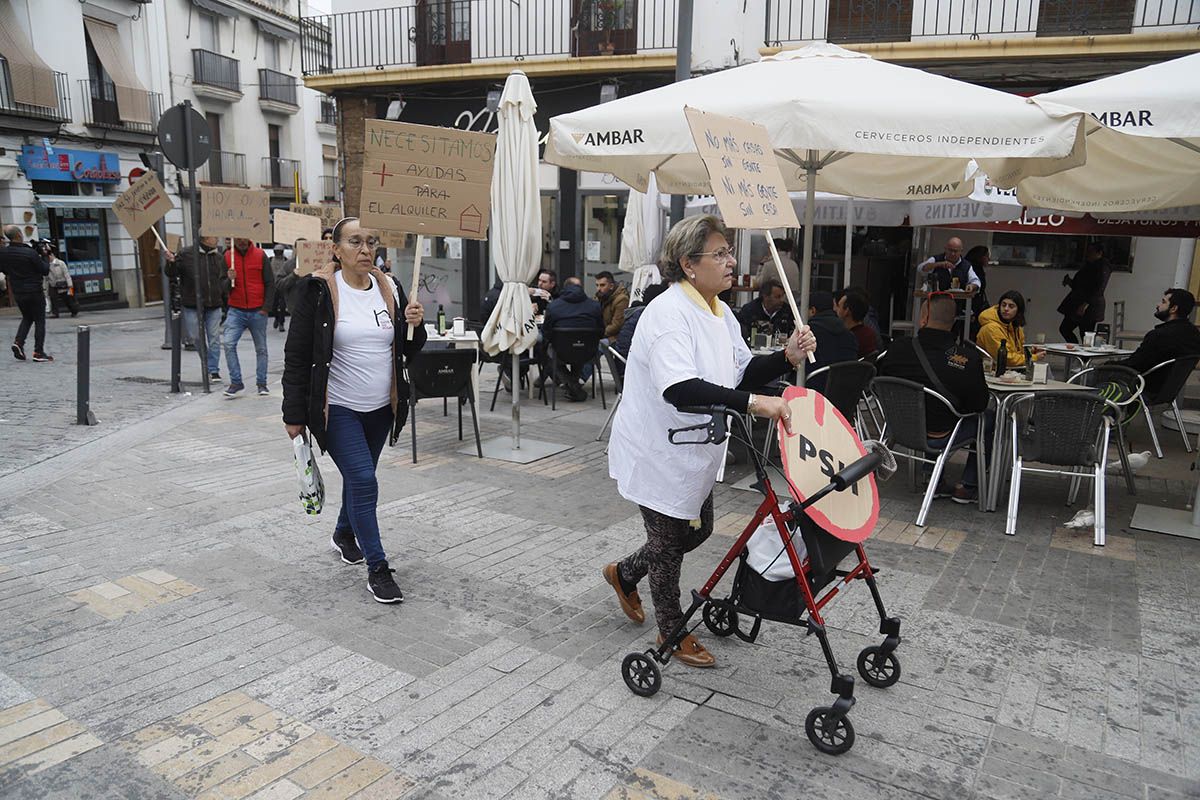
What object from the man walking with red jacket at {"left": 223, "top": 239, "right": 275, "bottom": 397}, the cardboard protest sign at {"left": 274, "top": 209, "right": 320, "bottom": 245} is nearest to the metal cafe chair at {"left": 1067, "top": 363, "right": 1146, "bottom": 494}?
the man walking with red jacket at {"left": 223, "top": 239, "right": 275, "bottom": 397}

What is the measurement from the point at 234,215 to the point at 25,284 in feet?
14.6

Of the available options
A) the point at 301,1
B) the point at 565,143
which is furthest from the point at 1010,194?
the point at 301,1

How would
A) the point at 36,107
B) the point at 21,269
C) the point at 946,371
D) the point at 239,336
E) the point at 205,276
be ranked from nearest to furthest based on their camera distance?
1. the point at 946,371
2. the point at 239,336
3. the point at 205,276
4. the point at 21,269
5. the point at 36,107

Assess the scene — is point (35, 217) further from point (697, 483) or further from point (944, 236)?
point (697, 483)

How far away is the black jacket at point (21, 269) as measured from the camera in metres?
12.5

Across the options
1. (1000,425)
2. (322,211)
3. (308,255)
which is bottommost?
(1000,425)

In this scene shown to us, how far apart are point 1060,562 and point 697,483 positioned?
292cm

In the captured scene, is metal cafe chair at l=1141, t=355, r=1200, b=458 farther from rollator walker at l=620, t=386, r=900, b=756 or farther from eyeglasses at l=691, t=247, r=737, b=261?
eyeglasses at l=691, t=247, r=737, b=261

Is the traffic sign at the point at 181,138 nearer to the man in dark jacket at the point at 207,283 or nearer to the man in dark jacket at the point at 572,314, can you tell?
the man in dark jacket at the point at 207,283

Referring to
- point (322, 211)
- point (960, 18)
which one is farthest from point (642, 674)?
point (322, 211)

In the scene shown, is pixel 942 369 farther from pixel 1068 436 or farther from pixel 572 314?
pixel 572 314

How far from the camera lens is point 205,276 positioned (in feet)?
34.2

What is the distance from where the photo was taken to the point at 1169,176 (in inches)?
270

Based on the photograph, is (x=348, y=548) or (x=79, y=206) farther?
(x=79, y=206)
